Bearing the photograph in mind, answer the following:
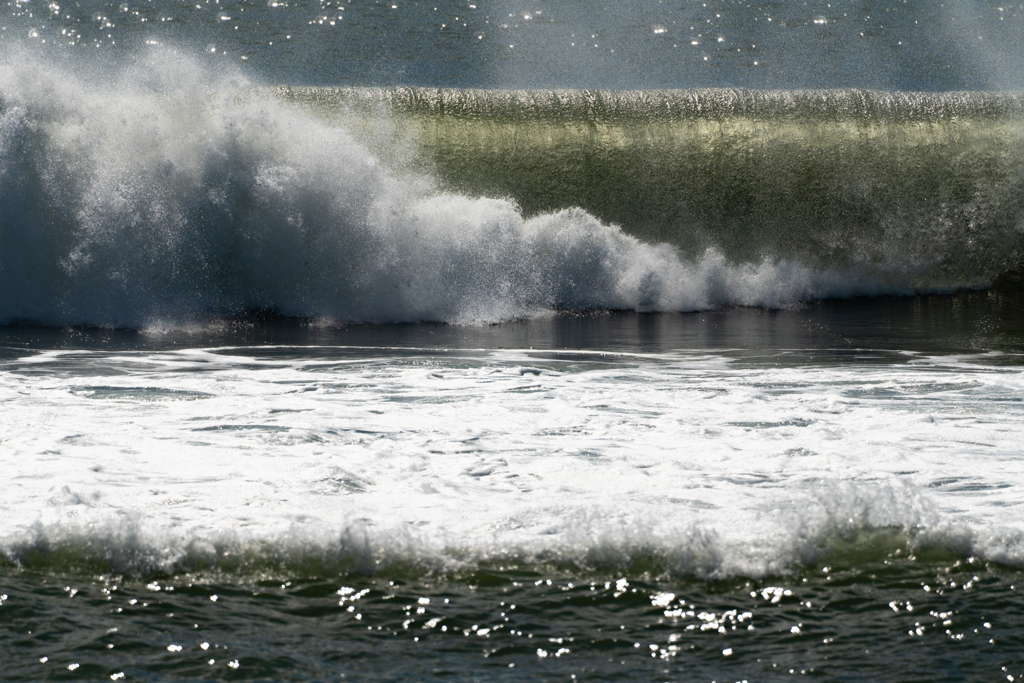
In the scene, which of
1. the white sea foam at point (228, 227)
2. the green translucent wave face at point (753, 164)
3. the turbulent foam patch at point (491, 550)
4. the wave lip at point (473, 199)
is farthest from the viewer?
the green translucent wave face at point (753, 164)

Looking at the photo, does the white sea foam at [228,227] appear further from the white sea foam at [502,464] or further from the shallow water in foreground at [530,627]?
the shallow water in foreground at [530,627]

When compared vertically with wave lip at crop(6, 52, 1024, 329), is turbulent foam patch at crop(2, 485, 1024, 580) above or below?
below

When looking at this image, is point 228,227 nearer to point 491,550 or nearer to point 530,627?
point 491,550

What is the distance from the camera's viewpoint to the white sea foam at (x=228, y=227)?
7707 millimetres

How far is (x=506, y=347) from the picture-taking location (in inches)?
259

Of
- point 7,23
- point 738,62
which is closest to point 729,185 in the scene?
point 738,62

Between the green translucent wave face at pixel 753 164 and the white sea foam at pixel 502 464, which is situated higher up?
the green translucent wave face at pixel 753 164

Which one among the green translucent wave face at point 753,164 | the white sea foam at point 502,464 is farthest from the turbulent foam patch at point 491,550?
the green translucent wave face at point 753,164

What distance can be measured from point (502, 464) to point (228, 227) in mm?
4869

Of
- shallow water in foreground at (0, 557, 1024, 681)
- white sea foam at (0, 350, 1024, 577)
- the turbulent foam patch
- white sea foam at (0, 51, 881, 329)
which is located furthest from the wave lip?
shallow water in foreground at (0, 557, 1024, 681)

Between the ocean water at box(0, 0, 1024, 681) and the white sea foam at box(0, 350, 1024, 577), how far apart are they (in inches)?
0.8

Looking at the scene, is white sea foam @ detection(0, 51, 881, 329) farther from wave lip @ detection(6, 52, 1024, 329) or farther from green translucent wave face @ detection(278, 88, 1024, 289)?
green translucent wave face @ detection(278, 88, 1024, 289)

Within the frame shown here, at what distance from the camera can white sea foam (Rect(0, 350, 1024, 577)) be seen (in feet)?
9.49

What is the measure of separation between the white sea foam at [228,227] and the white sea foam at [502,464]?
1870 mm
